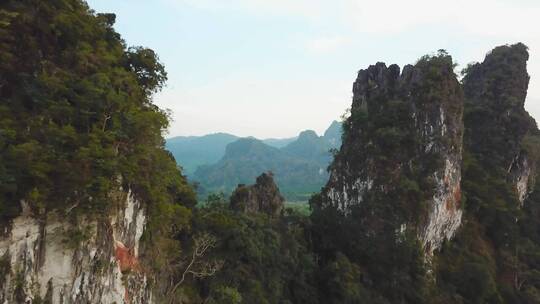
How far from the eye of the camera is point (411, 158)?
27.7m

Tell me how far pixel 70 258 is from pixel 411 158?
21.8 m

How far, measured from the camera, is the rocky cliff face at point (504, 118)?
109 ft

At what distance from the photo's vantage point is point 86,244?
43.5 feet

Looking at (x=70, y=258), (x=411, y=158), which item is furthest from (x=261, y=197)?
(x=70, y=258)

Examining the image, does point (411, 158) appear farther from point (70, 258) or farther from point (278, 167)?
point (278, 167)

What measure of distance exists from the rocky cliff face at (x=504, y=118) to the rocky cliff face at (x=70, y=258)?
96.6 ft

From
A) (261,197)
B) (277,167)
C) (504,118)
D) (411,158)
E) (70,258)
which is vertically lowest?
(277,167)

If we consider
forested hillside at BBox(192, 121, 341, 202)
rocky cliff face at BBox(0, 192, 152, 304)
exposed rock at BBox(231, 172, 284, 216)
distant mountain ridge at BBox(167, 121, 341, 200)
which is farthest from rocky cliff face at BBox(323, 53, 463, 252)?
distant mountain ridge at BBox(167, 121, 341, 200)

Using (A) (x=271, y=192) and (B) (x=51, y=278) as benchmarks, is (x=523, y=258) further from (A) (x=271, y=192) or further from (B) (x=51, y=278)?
(B) (x=51, y=278)

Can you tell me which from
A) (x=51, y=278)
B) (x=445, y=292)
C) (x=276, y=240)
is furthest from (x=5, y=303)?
(x=445, y=292)

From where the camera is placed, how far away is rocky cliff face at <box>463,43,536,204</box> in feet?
109

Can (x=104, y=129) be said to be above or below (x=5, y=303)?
above

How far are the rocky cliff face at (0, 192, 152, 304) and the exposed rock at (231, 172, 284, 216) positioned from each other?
12.9m

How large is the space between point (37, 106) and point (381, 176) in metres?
20.6
